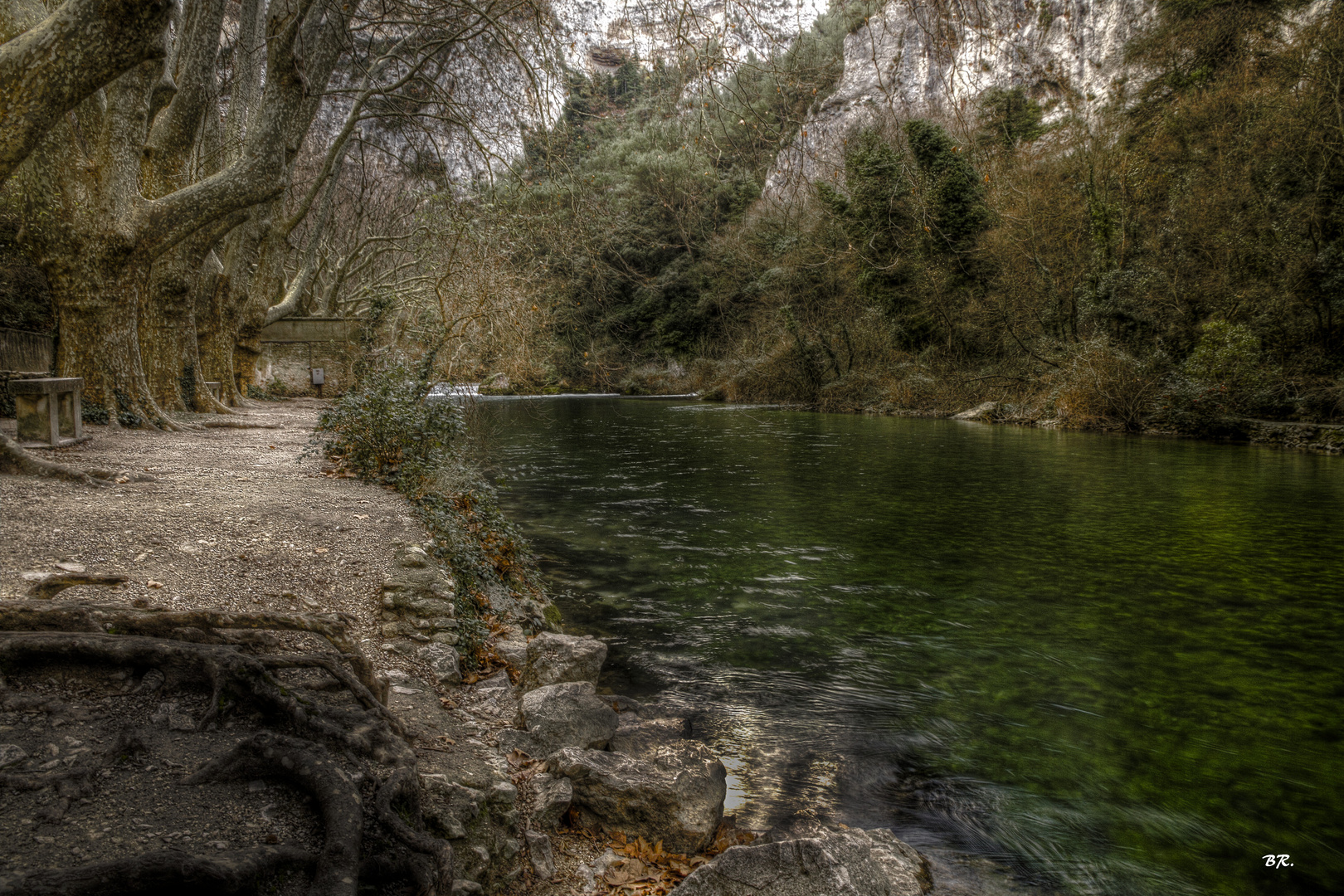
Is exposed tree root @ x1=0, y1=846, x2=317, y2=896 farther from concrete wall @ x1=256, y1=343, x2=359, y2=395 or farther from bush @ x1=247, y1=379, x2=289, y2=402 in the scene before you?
concrete wall @ x1=256, y1=343, x2=359, y2=395

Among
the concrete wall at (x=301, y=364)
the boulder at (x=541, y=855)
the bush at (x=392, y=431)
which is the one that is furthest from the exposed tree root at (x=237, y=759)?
the concrete wall at (x=301, y=364)

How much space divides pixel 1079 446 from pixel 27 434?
59.4 feet

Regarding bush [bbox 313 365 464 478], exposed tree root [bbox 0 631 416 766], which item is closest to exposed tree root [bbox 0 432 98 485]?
bush [bbox 313 365 464 478]

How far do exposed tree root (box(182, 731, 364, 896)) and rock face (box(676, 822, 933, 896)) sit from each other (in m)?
1.34

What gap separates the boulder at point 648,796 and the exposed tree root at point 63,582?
2424 millimetres

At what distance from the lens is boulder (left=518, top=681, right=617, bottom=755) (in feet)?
12.4

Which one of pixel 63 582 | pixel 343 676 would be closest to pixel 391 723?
pixel 343 676

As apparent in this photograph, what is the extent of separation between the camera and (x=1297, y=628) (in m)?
5.88

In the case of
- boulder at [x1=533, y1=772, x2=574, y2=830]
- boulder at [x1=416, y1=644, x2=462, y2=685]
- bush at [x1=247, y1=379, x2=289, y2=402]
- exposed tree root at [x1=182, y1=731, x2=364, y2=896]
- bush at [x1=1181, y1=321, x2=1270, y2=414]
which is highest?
bush at [x1=1181, y1=321, x2=1270, y2=414]

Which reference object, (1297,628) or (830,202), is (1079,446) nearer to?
(1297,628)

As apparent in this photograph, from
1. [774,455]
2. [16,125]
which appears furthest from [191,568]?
[774,455]

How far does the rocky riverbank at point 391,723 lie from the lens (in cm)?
219

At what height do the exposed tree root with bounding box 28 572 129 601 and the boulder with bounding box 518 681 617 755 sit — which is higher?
the exposed tree root with bounding box 28 572 129 601

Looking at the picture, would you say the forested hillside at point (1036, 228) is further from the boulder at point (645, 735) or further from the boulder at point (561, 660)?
the boulder at point (645, 735)
